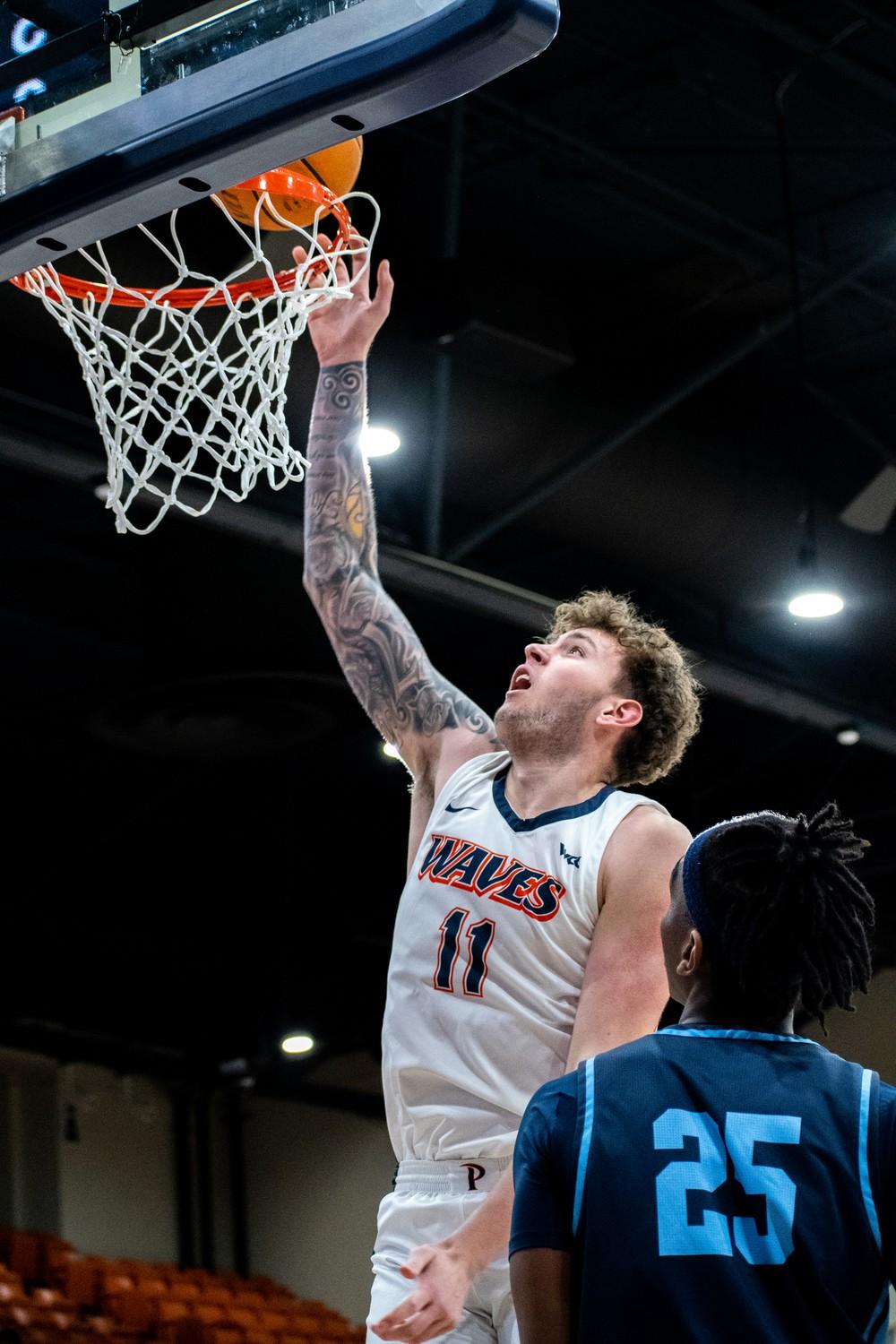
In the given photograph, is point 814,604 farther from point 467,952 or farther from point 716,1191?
point 716,1191

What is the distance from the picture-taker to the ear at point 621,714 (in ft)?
12.1

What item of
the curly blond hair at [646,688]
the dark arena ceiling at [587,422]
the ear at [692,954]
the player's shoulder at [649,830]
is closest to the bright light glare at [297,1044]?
the dark arena ceiling at [587,422]

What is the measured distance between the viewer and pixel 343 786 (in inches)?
535

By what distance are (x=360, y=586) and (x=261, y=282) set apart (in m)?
0.70

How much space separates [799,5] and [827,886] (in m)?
6.14

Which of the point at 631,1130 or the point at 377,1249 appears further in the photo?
the point at 377,1249

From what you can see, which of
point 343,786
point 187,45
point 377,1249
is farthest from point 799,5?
point 343,786

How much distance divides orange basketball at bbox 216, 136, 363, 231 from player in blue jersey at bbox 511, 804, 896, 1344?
2.04 m

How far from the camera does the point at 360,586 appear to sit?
13.2 ft

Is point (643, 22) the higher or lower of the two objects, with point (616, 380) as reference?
higher

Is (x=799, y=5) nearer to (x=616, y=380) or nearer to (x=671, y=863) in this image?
(x=616, y=380)

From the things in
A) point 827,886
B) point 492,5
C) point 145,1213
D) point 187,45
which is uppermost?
point 145,1213

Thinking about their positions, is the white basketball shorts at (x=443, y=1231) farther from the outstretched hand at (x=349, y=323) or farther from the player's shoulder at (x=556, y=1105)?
the outstretched hand at (x=349, y=323)

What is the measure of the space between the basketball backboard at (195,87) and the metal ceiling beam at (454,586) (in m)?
4.04
